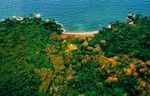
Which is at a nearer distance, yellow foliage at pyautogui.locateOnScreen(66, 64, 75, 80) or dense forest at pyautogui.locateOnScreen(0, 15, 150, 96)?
dense forest at pyautogui.locateOnScreen(0, 15, 150, 96)

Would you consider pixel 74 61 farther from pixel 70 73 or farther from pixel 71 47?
pixel 71 47

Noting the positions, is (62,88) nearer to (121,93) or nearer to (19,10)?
(121,93)

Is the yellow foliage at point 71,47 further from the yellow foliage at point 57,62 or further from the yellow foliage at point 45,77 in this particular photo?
the yellow foliage at point 45,77

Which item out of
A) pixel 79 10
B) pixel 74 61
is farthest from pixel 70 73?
pixel 79 10

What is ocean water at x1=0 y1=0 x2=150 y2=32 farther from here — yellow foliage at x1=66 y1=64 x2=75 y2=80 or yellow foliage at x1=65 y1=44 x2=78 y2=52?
yellow foliage at x1=66 y1=64 x2=75 y2=80

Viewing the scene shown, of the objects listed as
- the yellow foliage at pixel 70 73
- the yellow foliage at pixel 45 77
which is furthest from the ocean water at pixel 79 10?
the yellow foliage at pixel 70 73

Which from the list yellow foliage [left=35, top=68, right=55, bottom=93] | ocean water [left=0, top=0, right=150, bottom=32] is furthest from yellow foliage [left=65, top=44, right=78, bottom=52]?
ocean water [left=0, top=0, right=150, bottom=32]
